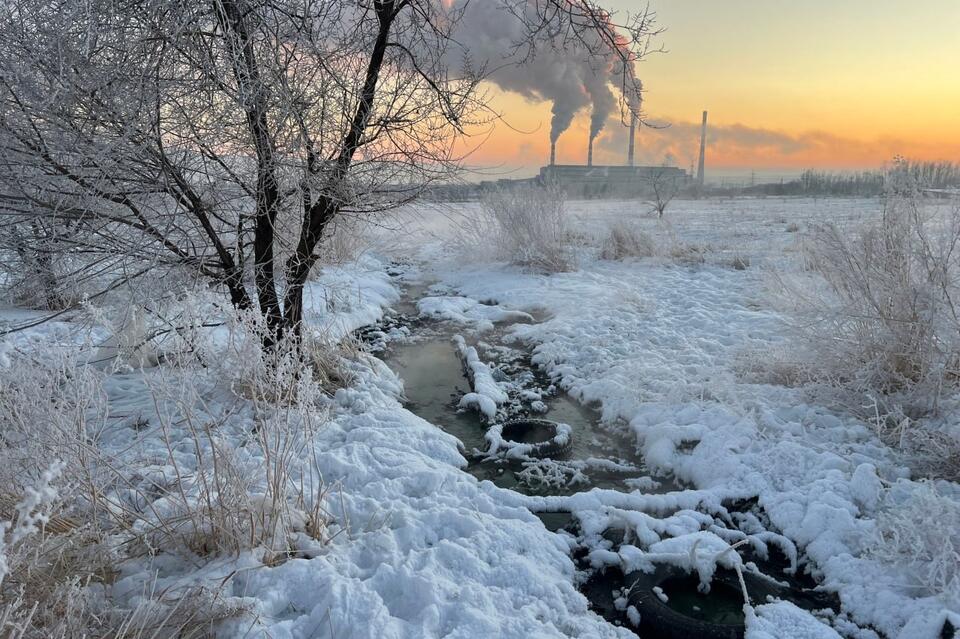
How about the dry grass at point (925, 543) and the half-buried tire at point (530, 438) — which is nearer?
the dry grass at point (925, 543)

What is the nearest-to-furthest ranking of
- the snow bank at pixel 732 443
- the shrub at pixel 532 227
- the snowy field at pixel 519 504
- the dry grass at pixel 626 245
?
the snowy field at pixel 519 504 < the snow bank at pixel 732 443 < the shrub at pixel 532 227 < the dry grass at pixel 626 245

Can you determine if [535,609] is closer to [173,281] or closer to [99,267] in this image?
[173,281]

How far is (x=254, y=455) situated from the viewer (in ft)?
12.9

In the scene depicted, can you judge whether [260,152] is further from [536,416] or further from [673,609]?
[673,609]

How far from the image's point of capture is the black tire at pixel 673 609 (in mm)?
2963

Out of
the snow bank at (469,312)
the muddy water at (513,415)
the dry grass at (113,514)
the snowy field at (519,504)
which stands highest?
the dry grass at (113,514)

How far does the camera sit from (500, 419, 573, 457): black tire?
5.02 m

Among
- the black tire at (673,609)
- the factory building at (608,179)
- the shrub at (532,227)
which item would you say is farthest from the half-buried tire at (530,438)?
the factory building at (608,179)

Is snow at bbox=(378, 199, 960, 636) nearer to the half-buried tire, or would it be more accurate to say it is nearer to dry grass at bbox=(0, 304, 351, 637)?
the half-buried tire

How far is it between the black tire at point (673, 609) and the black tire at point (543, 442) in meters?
1.68

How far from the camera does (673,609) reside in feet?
10.5

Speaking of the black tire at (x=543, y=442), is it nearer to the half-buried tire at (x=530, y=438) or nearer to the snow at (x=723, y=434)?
the half-buried tire at (x=530, y=438)

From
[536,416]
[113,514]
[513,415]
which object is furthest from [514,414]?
[113,514]

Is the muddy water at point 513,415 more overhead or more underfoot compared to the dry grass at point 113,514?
more underfoot
